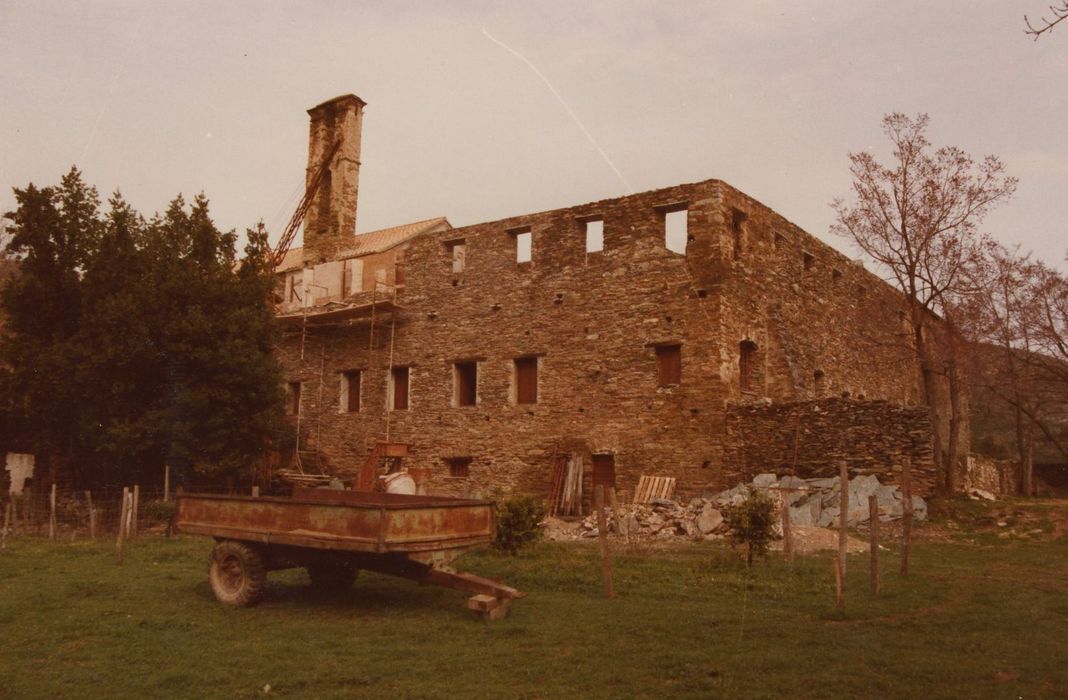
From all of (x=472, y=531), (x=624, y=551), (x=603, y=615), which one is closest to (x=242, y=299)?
(x=624, y=551)

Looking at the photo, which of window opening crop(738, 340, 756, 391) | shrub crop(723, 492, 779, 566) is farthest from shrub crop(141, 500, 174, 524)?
window opening crop(738, 340, 756, 391)

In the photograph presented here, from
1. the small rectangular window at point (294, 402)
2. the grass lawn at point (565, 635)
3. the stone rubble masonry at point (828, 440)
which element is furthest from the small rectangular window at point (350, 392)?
the grass lawn at point (565, 635)

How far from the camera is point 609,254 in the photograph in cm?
2150

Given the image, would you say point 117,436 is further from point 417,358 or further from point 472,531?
point 472,531

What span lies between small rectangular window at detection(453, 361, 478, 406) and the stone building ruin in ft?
0.14

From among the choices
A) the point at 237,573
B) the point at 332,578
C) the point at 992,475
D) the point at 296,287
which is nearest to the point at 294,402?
the point at 296,287

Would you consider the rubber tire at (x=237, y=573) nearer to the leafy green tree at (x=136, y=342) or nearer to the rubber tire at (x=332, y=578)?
the rubber tire at (x=332, y=578)

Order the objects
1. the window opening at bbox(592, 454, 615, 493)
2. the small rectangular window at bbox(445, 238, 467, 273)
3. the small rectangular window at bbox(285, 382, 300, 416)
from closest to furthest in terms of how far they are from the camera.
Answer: the window opening at bbox(592, 454, 615, 493), the small rectangular window at bbox(445, 238, 467, 273), the small rectangular window at bbox(285, 382, 300, 416)

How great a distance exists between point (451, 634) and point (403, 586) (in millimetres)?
3116

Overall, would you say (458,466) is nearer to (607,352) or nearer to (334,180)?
(607,352)

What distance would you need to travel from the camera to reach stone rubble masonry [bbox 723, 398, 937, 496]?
57.3ft

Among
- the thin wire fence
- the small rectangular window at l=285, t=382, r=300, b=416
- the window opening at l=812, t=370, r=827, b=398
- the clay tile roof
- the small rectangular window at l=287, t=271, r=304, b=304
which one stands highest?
the clay tile roof

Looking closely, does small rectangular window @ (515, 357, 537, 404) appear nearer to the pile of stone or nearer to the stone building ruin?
the stone building ruin

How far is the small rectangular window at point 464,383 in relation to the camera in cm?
2395
